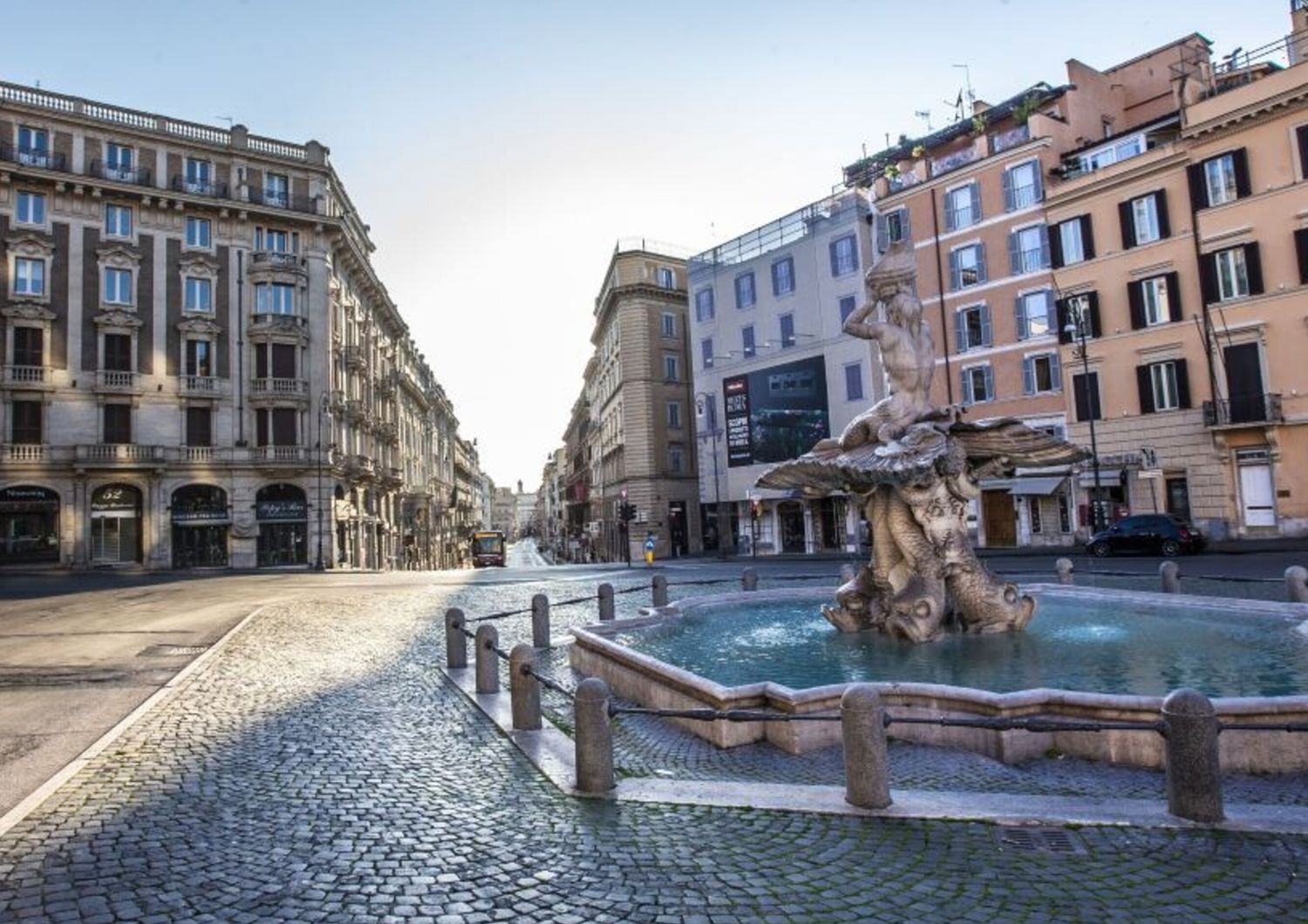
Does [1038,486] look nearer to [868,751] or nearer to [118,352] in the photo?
[868,751]

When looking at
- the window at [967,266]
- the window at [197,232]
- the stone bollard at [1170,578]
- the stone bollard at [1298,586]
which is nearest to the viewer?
the stone bollard at [1298,586]

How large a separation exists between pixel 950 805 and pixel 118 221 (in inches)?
1877

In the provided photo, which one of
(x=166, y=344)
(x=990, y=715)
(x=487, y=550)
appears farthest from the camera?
(x=487, y=550)

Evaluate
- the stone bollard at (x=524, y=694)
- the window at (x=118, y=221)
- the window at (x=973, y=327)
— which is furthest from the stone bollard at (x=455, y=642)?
the window at (x=118, y=221)

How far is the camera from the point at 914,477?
10336 millimetres

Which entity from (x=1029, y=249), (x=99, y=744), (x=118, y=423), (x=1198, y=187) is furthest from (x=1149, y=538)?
(x=118, y=423)

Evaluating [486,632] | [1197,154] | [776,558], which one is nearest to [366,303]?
[776,558]

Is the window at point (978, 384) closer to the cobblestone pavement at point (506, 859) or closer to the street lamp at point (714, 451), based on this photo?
the street lamp at point (714, 451)

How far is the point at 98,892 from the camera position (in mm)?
4402

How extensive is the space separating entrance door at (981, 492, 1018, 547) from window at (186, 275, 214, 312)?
129ft

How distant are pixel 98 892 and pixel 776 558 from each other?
37.8 meters

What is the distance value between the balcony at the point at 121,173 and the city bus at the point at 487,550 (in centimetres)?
3026

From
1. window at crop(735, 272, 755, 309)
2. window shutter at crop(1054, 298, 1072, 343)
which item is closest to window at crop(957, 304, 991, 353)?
window shutter at crop(1054, 298, 1072, 343)

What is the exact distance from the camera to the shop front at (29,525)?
37.9 metres
